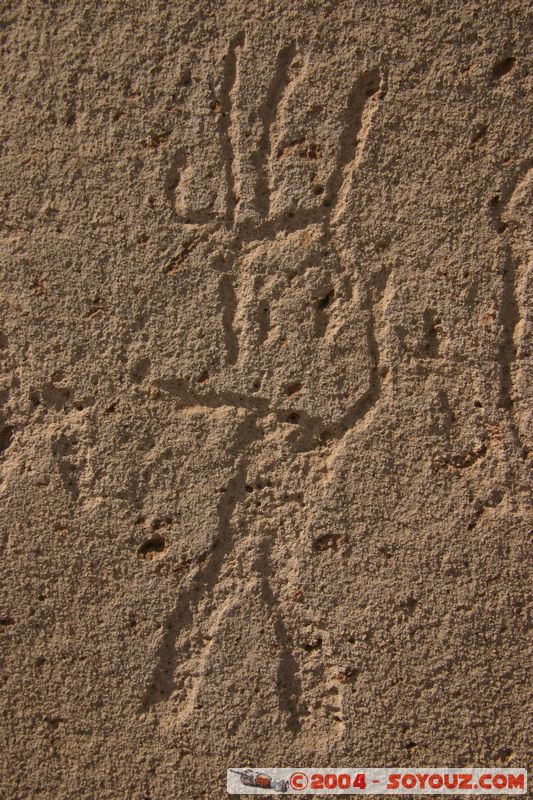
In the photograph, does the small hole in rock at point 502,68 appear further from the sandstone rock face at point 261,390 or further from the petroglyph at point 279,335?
the petroglyph at point 279,335

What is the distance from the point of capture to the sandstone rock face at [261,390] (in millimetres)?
1103

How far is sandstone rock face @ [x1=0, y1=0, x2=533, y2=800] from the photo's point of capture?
1.10 meters

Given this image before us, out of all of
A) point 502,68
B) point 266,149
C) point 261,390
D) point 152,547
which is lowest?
point 152,547

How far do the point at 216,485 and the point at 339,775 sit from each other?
0.48 m

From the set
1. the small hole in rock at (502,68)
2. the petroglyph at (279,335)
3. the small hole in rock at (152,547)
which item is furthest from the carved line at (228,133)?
the small hole in rock at (152,547)

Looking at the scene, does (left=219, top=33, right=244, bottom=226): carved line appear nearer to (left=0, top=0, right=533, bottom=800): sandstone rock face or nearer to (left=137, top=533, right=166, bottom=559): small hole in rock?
(left=0, top=0, right=533, bottom=800): sandstone rock face

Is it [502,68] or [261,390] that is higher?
[502,68]

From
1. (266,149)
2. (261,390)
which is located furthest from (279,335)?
(266,149)

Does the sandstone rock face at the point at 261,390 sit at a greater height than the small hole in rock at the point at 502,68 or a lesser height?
lesser

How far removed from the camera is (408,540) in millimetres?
1105

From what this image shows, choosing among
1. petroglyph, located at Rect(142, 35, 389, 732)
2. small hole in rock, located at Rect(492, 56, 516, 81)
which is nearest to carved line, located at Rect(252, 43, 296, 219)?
petroglyph, located at Rect(142, 35, 389, 732)

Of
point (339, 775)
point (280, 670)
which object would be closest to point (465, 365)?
point (280, 670)

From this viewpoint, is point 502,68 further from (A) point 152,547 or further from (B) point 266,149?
(A) point 152,547

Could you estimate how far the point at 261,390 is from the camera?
113 centimetres
